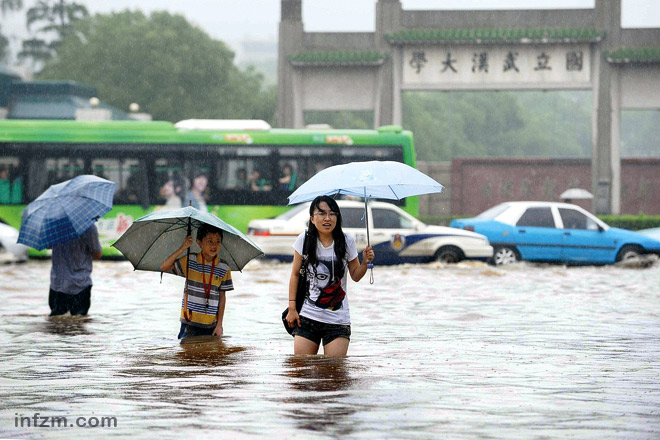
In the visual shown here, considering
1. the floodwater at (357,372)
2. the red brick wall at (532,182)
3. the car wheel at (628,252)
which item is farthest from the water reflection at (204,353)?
the red brick wall at (532,182)

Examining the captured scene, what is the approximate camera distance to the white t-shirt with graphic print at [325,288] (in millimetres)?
7719

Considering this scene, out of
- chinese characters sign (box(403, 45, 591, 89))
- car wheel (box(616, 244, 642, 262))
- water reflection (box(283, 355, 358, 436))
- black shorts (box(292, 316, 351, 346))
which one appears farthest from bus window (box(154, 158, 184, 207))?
black shorts (box(292, 316, 351, 346))

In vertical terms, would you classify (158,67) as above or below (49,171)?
above

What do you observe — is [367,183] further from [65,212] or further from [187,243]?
[65,212]

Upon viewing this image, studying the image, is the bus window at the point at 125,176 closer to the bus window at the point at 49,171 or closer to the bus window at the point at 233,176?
the bus window at the point at 49,171

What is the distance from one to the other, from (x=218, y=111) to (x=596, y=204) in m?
28.6

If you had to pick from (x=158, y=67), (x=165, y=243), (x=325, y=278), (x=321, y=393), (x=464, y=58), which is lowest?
(x=321, y=393)

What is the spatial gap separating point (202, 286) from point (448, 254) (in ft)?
44.0

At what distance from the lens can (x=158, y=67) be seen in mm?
58031

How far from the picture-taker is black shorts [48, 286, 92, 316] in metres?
11.8

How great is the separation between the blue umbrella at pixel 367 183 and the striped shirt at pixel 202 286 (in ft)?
2.90

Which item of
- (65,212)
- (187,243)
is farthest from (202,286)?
(65,212)

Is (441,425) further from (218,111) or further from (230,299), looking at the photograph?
(218,111)

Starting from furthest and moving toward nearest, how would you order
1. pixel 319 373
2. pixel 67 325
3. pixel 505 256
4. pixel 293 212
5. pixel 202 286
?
pixel 505 256 → pixel 293 212 → pixel 67 325 → pixel 202 286 → pixel 319 373
